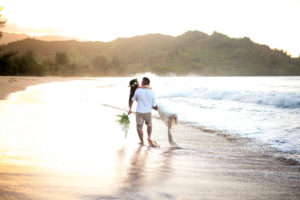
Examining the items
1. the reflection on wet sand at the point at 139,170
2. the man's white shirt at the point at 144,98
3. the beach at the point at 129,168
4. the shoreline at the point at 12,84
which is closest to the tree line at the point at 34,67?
the shoreline at the point at 12,84

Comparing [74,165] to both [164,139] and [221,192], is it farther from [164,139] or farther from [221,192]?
[164,139]

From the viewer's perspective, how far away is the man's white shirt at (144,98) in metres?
7.79

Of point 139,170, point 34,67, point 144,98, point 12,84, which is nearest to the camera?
point 139,170

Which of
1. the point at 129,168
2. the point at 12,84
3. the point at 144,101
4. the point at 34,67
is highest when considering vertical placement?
the point at 34,67

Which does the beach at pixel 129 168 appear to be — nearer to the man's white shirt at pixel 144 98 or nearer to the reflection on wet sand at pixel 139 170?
the reflection on wet sand at pixel 139 170

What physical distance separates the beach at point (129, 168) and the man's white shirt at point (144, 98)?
1002mm

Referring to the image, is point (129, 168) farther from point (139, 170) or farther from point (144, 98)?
point (144, 98)

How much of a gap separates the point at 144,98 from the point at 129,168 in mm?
2859

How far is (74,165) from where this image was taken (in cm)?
508

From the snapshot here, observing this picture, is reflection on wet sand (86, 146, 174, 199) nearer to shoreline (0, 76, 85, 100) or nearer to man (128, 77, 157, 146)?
man (128, 77, 157, 146)

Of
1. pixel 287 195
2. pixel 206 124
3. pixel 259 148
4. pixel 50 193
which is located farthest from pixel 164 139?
pixel 50 193

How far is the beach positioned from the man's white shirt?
1.00 metres

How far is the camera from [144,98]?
780 cm

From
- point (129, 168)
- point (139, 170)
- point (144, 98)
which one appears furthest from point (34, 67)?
point (139, 170)
